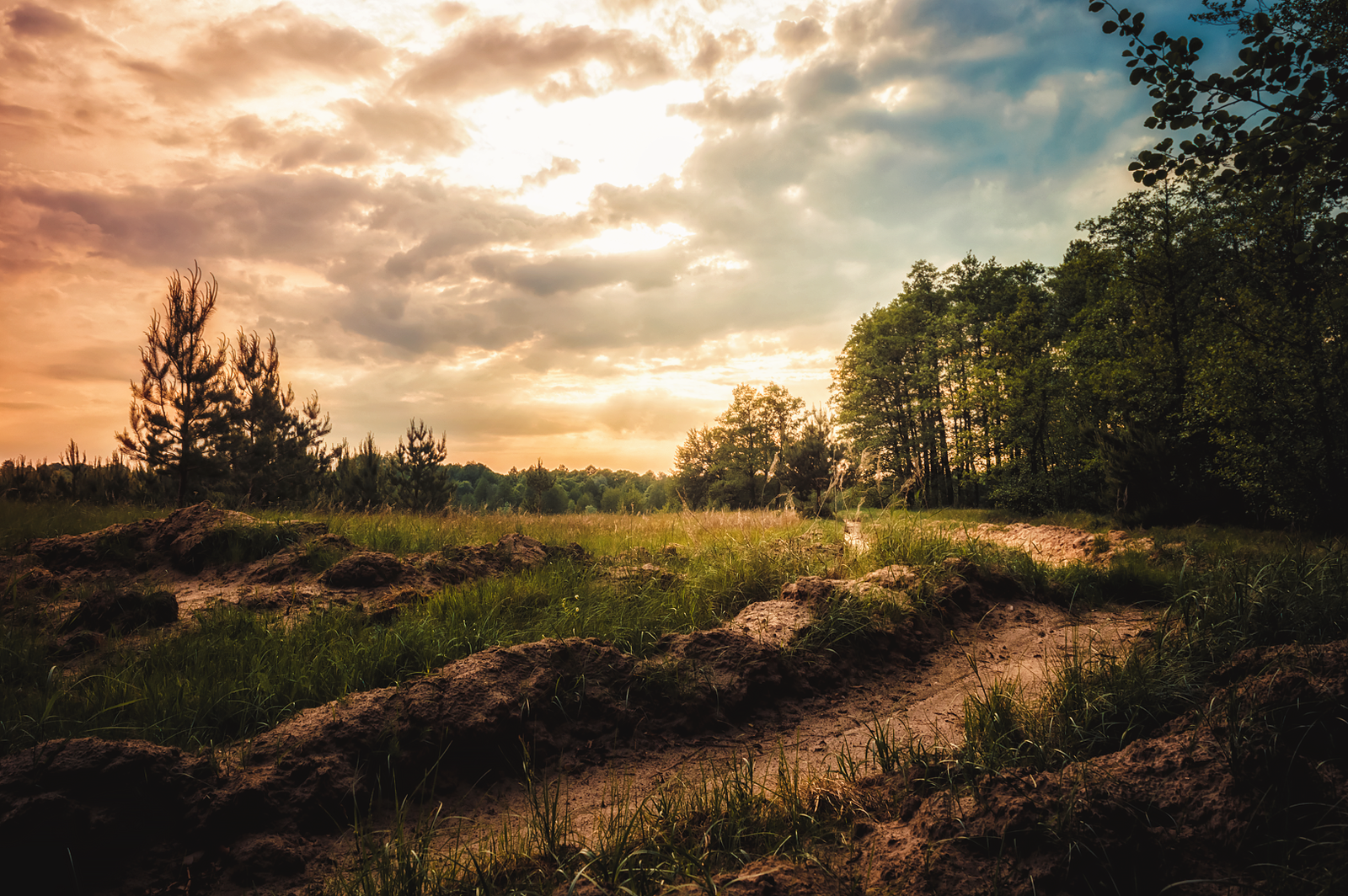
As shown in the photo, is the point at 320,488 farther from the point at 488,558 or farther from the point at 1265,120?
the point at 1265,120

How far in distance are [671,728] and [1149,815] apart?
7.92ft

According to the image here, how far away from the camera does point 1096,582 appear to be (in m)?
6.87

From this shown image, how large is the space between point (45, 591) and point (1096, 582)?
1216cm

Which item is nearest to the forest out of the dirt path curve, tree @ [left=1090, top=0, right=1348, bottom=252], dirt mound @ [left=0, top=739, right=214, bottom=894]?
tree @ [left=1090, top=0, right=1348, bottom=252]

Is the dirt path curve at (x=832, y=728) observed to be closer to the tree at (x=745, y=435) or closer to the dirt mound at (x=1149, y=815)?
the dirt mound at (x=1149, y=815)

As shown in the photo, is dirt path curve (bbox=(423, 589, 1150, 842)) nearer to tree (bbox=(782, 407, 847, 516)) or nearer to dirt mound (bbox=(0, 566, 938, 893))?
dirt mound (bbox=(0, 566, 938, 893))

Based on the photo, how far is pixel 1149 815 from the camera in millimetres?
2123

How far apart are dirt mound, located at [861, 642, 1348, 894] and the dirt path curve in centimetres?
79

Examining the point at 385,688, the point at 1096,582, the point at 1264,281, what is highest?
the point at 1264,281

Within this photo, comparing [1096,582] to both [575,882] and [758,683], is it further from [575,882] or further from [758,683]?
[575,882]

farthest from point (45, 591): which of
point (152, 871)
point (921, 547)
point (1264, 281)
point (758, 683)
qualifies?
point (1264, 281)

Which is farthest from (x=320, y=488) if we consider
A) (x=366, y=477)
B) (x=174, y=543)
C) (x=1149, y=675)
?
(x=1149, y=675)

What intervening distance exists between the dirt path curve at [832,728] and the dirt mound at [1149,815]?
786 mm

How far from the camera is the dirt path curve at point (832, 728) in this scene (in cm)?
289
